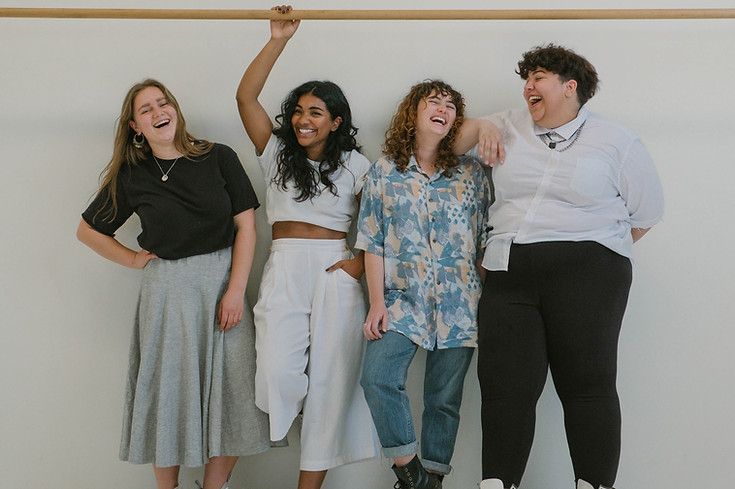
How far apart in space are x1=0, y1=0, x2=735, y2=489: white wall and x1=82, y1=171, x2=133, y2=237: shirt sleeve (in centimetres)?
20

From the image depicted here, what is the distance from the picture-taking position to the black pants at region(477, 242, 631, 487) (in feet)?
6.86

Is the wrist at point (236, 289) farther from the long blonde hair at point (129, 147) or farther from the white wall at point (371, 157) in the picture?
the long blonde hair at point (129, 147)

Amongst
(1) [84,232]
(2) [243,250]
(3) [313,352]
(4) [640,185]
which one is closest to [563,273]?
(4) [640,185]

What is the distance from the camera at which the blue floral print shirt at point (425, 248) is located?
2.25m

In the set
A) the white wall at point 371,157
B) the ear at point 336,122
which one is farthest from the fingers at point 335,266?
the ear at point 336,122

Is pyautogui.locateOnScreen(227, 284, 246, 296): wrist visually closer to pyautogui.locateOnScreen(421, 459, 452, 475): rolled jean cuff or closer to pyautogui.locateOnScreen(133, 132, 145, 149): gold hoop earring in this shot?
pyautogui.locateOnScreen(133, 132, 145, 149): gold hoop earring

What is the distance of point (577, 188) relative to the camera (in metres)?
2.12

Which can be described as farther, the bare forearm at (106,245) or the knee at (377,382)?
the bare forearm at (106,245)

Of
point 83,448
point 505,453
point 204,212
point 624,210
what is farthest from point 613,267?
point 83,448

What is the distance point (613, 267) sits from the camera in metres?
2.14

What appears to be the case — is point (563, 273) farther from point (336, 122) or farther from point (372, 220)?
point (336, 122)

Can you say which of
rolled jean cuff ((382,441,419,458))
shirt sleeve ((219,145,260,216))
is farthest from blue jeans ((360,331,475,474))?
shirt sleeve ((219,145,260,216))

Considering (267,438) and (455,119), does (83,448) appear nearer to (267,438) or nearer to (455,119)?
(267,438)

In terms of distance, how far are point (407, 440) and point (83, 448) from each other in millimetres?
1207
